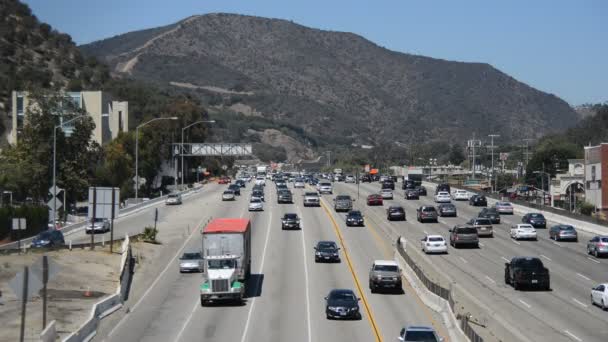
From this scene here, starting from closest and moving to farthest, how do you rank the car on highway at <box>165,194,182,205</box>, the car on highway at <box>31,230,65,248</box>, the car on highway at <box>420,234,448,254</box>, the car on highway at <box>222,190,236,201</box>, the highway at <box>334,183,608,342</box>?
the highway at <box>334,183,608,342</box> < the car on highway at <box>420,234,448,254</box> < the car on highway at <box>31,230,65,248</box> < the car on highway at <box>165,194,182,205</box> < the car on highway at <box>222,190,236,201</box>

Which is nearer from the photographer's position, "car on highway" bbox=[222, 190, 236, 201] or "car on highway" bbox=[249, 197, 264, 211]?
"car on highway" bbox=[249, 197, 264, 211]

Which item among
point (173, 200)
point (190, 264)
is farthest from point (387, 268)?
point (173, 200)

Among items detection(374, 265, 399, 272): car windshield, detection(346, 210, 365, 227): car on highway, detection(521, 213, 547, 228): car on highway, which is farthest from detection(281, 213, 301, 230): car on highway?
detection(374, 265, 399, 272): car windshield

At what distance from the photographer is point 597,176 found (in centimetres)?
11244

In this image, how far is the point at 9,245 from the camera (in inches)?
2363

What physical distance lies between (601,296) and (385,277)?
383 inches

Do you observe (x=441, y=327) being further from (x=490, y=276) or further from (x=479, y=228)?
(x=479, y=228)

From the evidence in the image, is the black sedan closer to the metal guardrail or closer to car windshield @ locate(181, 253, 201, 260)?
the metal guardrail

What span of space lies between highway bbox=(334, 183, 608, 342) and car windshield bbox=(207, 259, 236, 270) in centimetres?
1127

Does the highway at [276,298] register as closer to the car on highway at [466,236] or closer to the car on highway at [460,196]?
the car on highway at [466,236]

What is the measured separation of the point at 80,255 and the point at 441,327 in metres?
25.5

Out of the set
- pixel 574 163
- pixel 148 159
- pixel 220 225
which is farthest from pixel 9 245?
pixel 574 163

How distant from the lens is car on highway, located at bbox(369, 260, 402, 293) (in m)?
43.2

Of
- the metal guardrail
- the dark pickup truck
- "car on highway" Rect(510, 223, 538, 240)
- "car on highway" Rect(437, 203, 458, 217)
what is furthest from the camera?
"car on highway" Rect(437, 203, 458, 217)
